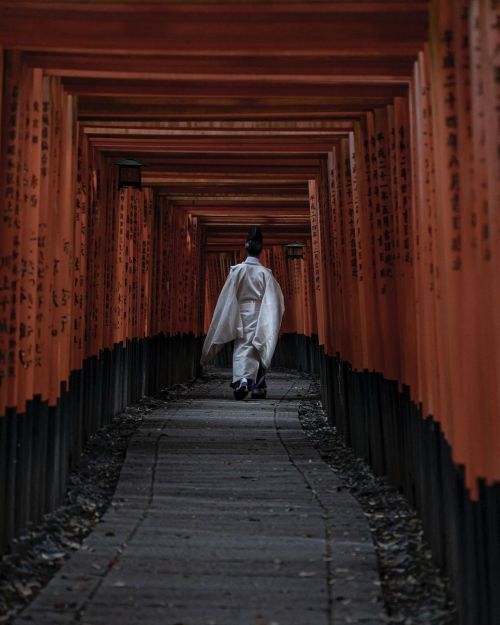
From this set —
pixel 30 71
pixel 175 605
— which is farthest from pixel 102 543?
pixel 30 71

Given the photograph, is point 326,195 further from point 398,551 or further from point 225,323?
point 398,551

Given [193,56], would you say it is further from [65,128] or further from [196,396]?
[196,396]

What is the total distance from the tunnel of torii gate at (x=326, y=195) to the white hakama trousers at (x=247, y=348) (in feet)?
7.16

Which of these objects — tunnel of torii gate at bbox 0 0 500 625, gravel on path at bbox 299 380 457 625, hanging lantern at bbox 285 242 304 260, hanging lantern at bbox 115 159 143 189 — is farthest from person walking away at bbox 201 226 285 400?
hanging lantern at bbox 285 242 304 260

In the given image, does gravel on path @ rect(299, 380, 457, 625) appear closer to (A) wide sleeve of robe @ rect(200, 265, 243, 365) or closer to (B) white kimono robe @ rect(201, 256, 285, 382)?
(B) white kimono robe @ rect(201, 256, 285, 382)

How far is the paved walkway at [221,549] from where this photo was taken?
3592 mm

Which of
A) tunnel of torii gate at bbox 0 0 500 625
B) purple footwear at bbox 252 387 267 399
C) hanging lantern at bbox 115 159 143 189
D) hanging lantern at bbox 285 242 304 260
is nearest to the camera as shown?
tunnel of torii gate at bbox 0 0 500 625

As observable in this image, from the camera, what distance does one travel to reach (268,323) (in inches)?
449

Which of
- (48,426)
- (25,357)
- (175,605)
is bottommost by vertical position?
(175,605)

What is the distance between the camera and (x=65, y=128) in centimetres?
579

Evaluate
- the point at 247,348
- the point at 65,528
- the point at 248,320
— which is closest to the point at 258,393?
the point at 247,348

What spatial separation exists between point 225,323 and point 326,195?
3023 mm

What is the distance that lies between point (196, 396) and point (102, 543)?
26.3 ft

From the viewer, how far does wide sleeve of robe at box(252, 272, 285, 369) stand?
11.3m
